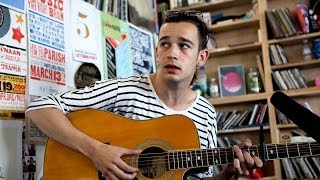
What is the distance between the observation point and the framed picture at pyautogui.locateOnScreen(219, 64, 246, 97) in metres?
3.46

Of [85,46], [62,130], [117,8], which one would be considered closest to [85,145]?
[62,130]

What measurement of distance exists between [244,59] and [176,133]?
241 centimetres

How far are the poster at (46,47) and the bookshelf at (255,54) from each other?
201 cm

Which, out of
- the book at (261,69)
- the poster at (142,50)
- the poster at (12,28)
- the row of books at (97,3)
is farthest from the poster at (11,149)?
the book at (261,69)

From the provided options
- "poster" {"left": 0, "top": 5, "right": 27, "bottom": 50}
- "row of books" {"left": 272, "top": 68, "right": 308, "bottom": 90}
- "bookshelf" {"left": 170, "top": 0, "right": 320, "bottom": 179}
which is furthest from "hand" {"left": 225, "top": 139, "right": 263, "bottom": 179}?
"row of books" {"left": 272, "top": 68, "right": 308, "bottom": 90}

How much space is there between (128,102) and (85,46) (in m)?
0.52

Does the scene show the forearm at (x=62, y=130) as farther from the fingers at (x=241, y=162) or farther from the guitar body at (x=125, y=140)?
the fingers at (x=241, y=162)

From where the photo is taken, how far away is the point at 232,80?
351 centimetres

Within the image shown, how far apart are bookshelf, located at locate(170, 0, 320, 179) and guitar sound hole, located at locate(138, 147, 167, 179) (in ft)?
6.81

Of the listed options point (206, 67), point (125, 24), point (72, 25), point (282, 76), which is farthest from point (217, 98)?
point (72, 25)

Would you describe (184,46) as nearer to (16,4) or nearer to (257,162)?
(257,162)

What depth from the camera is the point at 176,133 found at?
134cm

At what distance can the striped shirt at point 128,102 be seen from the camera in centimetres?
139

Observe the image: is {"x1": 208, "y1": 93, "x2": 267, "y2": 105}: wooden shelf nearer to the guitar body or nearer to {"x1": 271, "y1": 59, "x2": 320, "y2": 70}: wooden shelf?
{"x1": 271, "y1": 59, "x2": 320, "y2": 70}: wooden shelf
